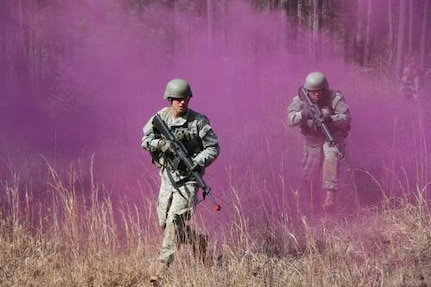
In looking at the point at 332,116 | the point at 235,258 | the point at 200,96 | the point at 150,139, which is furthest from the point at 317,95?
the point at 200,96

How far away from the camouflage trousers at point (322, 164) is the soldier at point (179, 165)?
1.98 m

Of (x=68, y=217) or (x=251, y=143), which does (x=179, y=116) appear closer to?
(x=68, y=217)

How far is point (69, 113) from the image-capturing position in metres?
10.2

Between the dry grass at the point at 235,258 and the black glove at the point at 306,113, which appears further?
the black glove at the point at 306,113

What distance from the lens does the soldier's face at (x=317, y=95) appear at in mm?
5715

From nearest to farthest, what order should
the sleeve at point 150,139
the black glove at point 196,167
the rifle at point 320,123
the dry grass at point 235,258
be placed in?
1. the dry grass at point 235,258
2. the black glove at point 196,167
3. the sleeve at point 150,139
4. the rifle at point 320,123

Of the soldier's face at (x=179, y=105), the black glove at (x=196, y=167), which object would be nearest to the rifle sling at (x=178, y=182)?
the black glove at (x=196, y=167)

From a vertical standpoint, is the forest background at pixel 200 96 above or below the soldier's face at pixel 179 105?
below

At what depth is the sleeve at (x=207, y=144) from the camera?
13.2 ft

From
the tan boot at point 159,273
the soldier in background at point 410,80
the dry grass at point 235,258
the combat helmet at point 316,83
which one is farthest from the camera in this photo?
the soldier in background at point 410,80

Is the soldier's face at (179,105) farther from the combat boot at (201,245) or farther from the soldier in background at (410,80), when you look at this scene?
the soldier in background at (410,80)

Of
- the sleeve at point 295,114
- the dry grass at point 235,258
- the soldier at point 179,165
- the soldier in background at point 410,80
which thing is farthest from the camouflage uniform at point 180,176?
the soldier in background at point 410,80

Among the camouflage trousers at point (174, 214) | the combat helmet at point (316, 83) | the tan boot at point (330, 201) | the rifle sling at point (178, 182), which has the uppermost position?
the combat helmet at point (316, 83)

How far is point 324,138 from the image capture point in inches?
230
